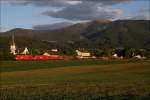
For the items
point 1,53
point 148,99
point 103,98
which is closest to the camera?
point 148,99

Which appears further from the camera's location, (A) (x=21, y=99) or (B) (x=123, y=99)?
(A) (x=21, y=99)

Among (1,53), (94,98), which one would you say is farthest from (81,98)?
(1,53)

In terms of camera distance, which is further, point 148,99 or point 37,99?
point 37,99

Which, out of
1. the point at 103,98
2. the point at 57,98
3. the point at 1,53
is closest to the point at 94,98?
the point at 103,98

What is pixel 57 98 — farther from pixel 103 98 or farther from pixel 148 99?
pixel 148 99

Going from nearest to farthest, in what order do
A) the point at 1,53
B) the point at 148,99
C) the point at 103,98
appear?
1. the point at 148,99
2. the point at 103,98
3. the point at 1,53

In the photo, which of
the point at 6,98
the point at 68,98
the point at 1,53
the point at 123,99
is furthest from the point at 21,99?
the point at 1,53

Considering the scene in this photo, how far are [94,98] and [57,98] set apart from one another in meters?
2.05

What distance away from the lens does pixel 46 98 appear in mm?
23734

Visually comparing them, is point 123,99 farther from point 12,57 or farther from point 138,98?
point 12,57

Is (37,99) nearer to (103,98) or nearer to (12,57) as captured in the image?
(103,98)

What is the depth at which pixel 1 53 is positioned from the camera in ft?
497

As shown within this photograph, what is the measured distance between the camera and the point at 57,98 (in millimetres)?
23406

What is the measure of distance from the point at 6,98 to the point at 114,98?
6080mm
